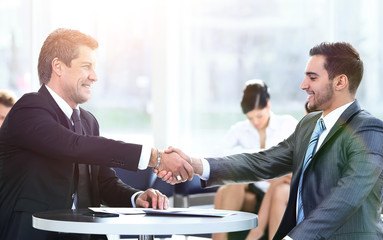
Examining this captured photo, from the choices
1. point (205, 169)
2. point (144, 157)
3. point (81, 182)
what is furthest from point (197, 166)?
point (81, 182)

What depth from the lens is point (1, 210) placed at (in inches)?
102

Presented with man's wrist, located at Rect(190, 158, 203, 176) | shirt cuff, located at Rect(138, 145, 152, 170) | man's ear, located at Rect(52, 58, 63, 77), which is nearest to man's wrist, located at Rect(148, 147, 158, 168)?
shirt cuff, located at Rect(138, 145, 152, 170)

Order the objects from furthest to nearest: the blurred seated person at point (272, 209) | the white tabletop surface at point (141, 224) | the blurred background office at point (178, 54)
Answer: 1. the blurred background office at point (178, 54)
2. the blurred seated person at point (272, 209)
3. the white tabletop surface at point (141, 224)

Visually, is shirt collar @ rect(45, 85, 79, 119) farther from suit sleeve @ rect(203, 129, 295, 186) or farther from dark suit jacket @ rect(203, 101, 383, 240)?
dark suit jacket @ rect(203, 101, 383, 240)

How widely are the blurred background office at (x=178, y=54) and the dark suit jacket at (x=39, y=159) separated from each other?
12.8 feet

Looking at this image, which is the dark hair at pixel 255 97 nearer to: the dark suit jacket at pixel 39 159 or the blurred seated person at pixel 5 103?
the blurred seated person at pixel 5 103

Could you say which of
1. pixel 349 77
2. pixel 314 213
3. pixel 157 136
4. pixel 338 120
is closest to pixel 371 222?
pixel 314 213

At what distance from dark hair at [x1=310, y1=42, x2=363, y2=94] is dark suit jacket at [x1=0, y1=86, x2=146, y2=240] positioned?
960 mm

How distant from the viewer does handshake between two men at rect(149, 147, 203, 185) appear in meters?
2.81

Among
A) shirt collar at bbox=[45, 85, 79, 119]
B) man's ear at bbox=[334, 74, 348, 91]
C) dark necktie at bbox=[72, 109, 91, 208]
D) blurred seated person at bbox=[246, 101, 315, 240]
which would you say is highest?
man's ear at bbox=[334, 74, 348, 91]

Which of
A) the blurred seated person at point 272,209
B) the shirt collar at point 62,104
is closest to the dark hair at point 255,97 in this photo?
the blurred seated person at point 272,209

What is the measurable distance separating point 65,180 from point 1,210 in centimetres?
29

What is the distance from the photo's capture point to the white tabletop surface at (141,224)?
1.99m

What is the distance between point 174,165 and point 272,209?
181 centimetres
